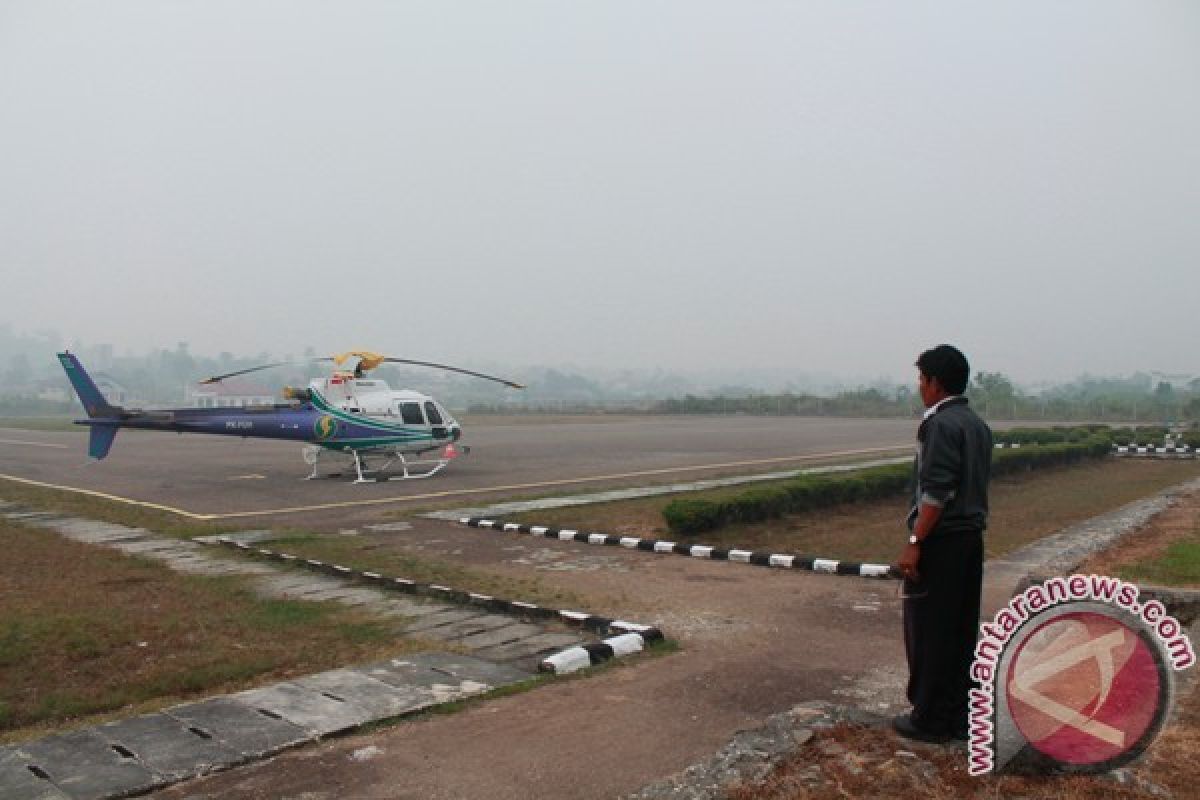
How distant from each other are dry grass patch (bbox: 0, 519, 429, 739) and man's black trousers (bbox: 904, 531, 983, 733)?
418cm

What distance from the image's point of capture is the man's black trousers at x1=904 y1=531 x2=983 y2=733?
4.71 meters

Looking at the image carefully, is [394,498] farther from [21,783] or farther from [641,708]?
[21,783]

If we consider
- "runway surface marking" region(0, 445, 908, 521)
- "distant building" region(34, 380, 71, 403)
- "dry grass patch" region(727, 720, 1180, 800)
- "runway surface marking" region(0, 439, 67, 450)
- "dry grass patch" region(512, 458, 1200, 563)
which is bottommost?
"dry grass patch" region(512, 458, 1200, 563)

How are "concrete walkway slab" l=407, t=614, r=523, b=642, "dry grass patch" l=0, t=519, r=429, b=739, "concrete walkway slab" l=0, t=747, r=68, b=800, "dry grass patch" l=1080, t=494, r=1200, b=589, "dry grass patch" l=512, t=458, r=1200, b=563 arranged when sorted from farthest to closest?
"dry grass patch" l=512, t=458, r=1200, b=563, "dry grass patch" l=1080, t=494, r=1200, b=589, "concrete walkway slab" l=407, t=614, r=523, b=642, "dry grass patch" l=0, t=519, r=429, b=739, "concrete walkway slab" l=0, t=747, r=68, b=800

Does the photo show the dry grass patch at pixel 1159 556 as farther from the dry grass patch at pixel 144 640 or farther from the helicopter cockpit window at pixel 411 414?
the helicopter cockpit window at pixel 411 414

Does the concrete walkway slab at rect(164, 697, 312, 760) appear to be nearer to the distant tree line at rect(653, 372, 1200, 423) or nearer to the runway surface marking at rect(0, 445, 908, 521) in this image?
the runway surface marking at rect(0, 445, 908, 521)

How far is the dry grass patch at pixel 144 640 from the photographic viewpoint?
624cm

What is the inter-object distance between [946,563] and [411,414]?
19.0 metres

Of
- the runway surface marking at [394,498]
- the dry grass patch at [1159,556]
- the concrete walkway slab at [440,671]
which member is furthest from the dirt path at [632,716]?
the runway surface marking at [394,498]

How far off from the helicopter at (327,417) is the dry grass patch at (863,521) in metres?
6.65

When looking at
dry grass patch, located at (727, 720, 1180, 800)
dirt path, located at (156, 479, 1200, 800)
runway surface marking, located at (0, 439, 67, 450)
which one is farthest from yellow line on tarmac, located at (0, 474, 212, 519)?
runway surface marking, located at (0, 439, 67, 450)

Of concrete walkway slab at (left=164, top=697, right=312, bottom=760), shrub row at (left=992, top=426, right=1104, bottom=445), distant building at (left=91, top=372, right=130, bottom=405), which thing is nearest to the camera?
concrete walkway slab at (left=164, top=697, right=312, bottom=760)

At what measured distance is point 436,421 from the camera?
2288 centimetres

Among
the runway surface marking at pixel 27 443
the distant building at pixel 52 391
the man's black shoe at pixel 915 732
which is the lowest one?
the man's black shoe at pixel 915 732
